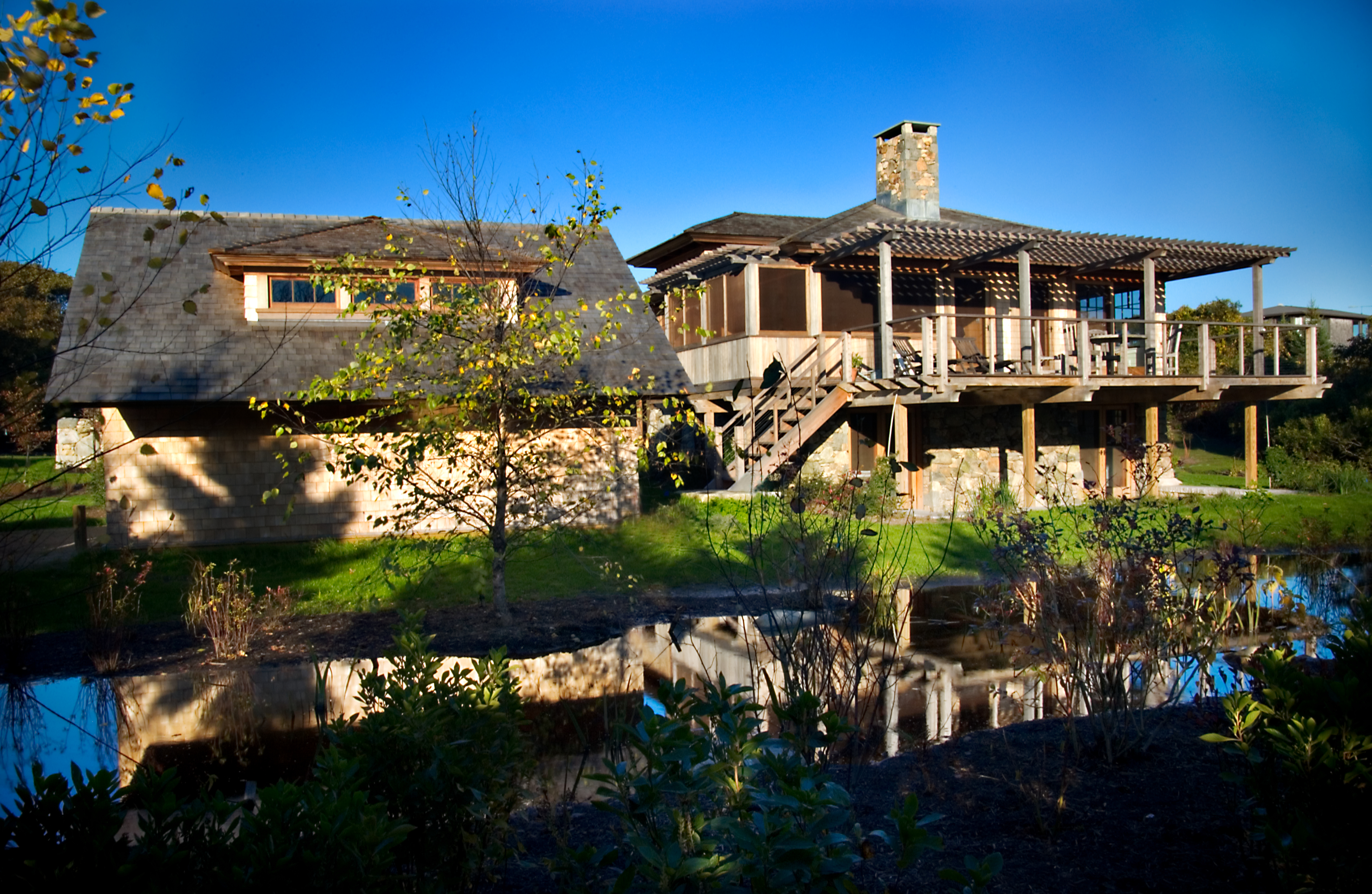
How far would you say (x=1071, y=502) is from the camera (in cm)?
1889

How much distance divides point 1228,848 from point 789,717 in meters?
2.26

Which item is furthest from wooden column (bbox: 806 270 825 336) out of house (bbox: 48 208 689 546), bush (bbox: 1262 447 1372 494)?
bush (bbox: 1262 447 1372 494)

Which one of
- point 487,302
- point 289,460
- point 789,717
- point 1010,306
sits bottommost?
point 789,717

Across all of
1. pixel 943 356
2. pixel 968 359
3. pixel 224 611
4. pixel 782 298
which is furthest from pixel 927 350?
pixel 224 611

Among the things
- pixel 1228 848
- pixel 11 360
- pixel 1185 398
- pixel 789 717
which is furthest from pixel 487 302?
pixel 1185 398

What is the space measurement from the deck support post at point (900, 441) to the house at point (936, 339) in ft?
0.16

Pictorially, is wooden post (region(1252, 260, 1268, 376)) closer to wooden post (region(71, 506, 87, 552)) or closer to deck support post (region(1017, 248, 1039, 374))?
deck support post (region(1017, 248, 1039, 374))

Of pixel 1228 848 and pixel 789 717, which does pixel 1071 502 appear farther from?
pixel 789 717

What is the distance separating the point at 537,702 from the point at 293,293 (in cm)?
1031

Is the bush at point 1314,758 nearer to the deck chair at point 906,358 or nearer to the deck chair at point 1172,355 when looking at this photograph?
the deck chair at point 906,358

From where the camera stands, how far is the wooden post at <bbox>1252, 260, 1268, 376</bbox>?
782 inches

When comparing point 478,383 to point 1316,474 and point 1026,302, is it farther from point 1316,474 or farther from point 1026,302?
point 1316,474

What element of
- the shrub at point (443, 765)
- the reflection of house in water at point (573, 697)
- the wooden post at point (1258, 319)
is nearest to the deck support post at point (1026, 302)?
the wooden post at point (1258, 319)

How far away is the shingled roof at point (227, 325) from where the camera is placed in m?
13.8
